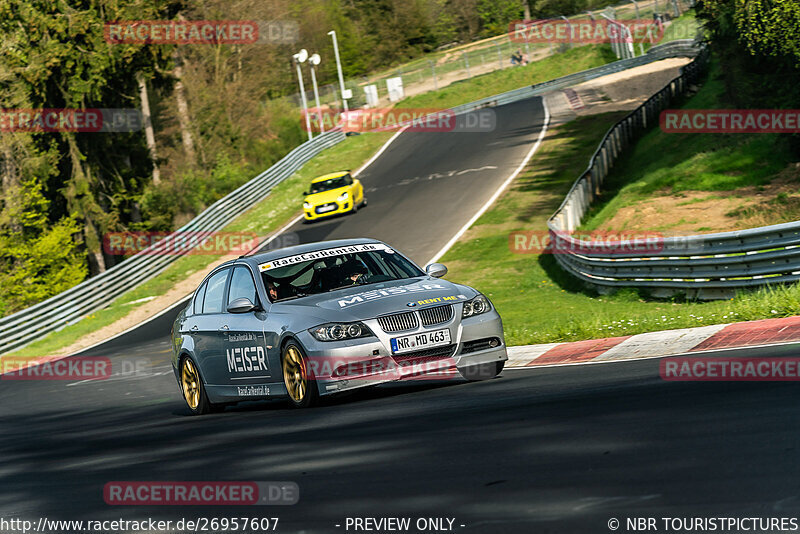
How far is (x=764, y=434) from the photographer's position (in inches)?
217

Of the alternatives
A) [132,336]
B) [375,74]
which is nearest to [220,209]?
[132,336]

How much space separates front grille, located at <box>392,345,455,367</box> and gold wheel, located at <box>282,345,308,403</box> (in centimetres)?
86

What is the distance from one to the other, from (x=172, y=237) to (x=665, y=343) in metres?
28.9

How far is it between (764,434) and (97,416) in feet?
30.9

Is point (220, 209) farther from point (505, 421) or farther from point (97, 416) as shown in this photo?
point (505, 421)

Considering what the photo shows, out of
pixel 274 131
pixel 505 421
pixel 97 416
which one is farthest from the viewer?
pixel 274 131

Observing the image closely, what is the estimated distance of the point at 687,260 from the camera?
1642 centimetres

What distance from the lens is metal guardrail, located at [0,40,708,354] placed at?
98.5 ft

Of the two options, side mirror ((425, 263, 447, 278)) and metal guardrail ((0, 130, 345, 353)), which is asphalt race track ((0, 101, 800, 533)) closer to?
side mirror ((425, 263, 447, 278))

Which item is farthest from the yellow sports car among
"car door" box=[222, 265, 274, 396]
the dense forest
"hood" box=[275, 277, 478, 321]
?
"hood" box=[275, 277, 478, 321]

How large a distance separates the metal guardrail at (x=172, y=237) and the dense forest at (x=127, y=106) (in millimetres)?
6192

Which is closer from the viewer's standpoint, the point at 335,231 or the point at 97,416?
the point at 97,416

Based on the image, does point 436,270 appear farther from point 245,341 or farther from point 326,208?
point 326,208

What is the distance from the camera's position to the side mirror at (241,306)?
983 cm
